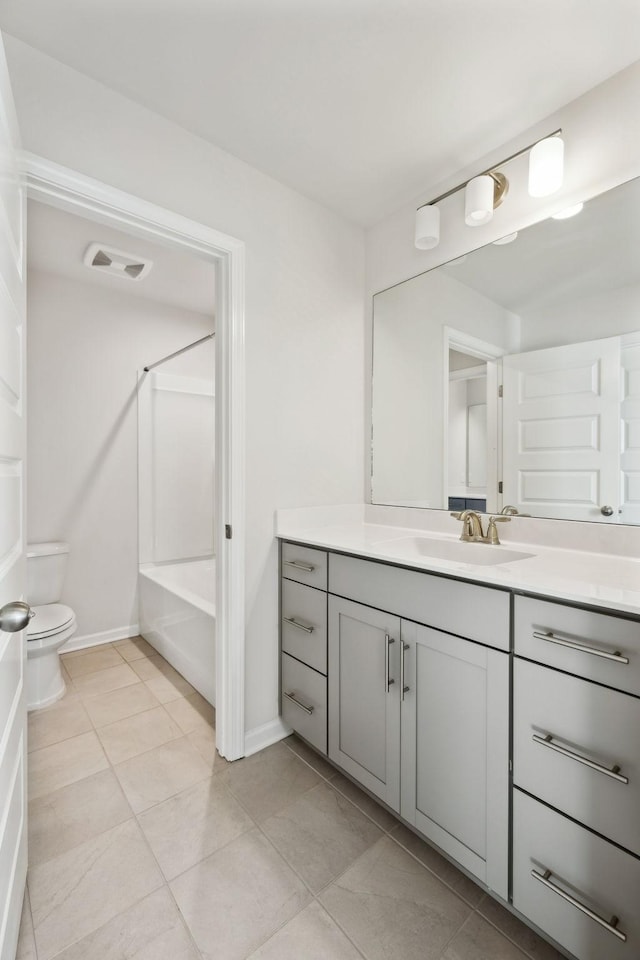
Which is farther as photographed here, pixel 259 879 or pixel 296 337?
pixel 296 337

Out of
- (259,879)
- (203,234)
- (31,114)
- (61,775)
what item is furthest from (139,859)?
(31,114)

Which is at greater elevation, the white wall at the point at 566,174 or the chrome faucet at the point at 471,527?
the white wall at the point at 566,174

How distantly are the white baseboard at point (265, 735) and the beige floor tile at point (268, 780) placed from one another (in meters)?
0.03

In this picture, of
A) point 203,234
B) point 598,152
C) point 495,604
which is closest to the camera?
point 495,604

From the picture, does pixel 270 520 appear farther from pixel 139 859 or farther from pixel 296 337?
pixel 139 859

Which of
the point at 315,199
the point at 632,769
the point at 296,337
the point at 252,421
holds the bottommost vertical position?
the point at 632,769

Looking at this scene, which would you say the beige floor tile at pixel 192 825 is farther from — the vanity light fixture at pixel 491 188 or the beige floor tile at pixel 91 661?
the vanity light fixture at pixel 491 188

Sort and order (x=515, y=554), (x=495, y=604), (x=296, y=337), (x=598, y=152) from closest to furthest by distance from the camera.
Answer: (x=495, y=604) → (x=598, y=152) → (x=515, y=554) → (x=296, y=337)

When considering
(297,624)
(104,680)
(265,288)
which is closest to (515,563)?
(297,624)

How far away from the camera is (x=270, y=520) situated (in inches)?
73.7

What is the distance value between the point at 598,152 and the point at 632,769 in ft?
5.66

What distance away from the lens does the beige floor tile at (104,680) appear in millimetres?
2285

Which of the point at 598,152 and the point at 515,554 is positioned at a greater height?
the point at 598,152

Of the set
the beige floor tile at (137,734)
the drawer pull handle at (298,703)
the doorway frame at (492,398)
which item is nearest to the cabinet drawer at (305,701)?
the drawer pull handle at (298,703)
